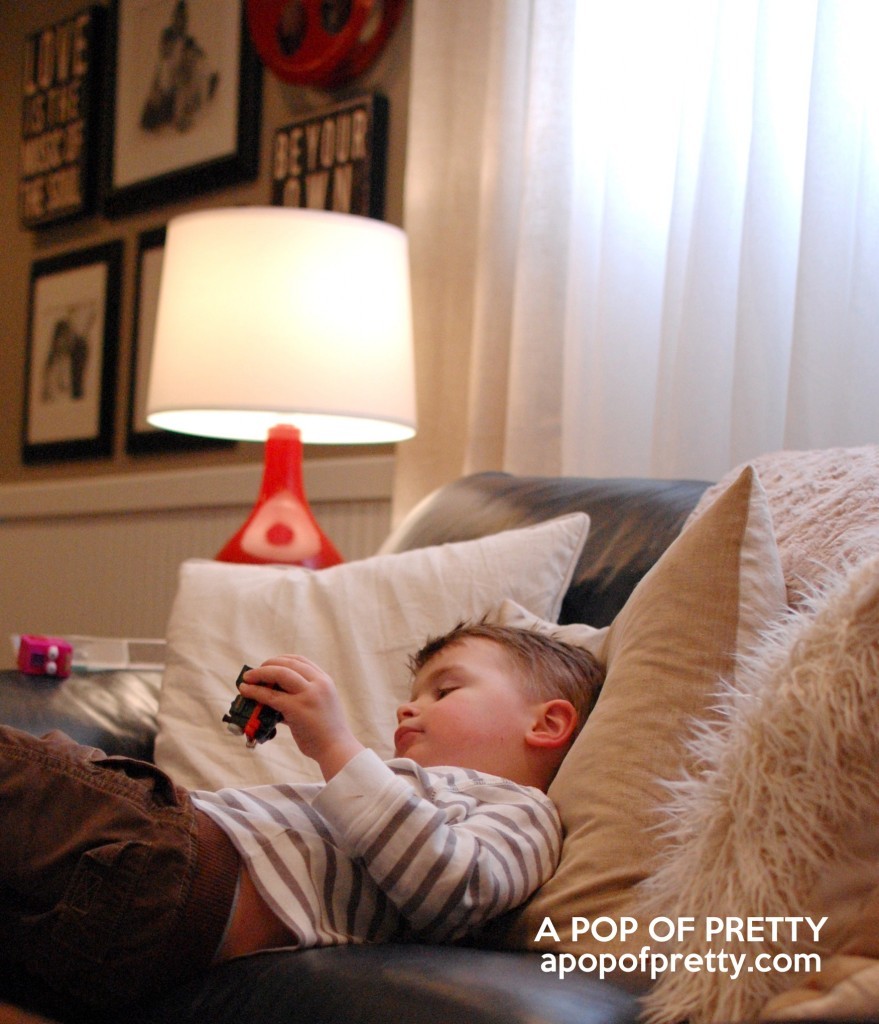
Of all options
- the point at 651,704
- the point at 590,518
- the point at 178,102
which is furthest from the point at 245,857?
the point at 178,102

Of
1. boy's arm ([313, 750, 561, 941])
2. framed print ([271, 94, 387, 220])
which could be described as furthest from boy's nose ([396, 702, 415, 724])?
framed print ([271, 94, 387, 220])

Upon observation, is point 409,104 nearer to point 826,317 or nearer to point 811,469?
point 826,317

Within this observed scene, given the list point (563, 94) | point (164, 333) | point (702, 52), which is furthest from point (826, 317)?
point (164, 333)

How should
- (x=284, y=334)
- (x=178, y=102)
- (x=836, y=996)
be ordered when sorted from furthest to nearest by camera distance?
(x=178, y=102) → (x=284, y=334) → (x=836, y=996)

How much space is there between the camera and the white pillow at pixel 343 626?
1.46 metres

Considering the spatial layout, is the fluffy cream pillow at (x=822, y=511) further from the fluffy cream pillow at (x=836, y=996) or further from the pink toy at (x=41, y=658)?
the pink toy at (x=41, y=658)

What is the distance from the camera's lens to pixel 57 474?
352cm

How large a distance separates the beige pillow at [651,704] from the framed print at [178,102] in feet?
7.36

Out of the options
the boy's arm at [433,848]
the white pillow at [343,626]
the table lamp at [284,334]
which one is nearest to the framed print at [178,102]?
the table lamp at [284,334]

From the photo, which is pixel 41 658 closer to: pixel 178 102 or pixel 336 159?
pixel 336 159

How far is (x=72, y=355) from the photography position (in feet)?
11.5

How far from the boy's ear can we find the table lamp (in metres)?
0.80

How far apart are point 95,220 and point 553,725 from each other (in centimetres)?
266

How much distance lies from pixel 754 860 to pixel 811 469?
59 centimetres
